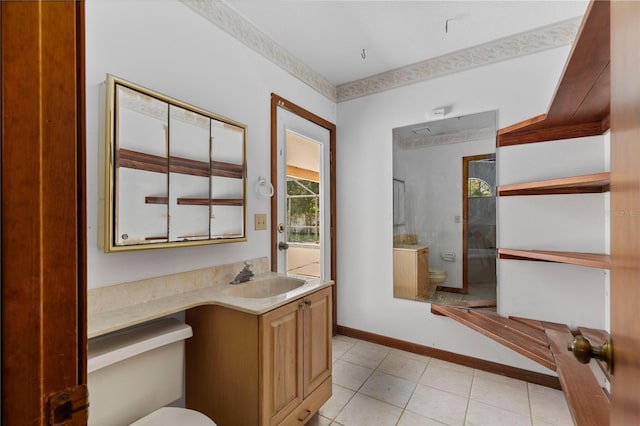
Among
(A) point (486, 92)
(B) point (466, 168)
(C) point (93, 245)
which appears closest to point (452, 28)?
(A) point (486, 92)

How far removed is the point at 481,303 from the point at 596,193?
3.65 feet

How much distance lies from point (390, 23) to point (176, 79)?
1.50 m

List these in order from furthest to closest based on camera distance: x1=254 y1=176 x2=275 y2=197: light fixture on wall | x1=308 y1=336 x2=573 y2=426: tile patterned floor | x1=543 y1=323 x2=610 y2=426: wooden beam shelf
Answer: x1=254 y1=176 x2=275 y2=197: light fixture on wall, x1=308 y1=336 x2=573 y2=426: tile patterned floor, x1=543 y1=323 x2=610 y2=426: wooden beam shelf

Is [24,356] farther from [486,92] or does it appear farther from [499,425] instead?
[486,92]

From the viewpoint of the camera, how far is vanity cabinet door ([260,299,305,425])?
4.54 ft

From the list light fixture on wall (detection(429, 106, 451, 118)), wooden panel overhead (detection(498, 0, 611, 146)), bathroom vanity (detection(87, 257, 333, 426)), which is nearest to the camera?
wooden panel overhead (detection(498, 0, 611, 146))

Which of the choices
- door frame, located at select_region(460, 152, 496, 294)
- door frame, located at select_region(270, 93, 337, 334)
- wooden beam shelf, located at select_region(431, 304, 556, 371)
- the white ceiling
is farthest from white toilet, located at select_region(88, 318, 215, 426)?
door frame, located at select_region(460, 152, 496, 294)

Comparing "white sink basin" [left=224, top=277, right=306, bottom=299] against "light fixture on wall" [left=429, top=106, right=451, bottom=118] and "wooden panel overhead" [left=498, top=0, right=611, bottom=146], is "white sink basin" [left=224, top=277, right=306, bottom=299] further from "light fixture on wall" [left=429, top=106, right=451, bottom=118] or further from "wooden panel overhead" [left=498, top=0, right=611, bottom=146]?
"light fixture on wall" [left=429, top=106, right=451, bottom=118]

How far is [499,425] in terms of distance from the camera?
5.79 feet

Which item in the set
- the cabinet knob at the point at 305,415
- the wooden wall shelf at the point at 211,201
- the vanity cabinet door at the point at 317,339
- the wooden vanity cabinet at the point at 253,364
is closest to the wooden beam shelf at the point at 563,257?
the vanity cabinet door at the point at 317,339

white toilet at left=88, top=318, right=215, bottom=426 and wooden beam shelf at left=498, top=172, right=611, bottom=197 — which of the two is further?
wooden beam shelf at left=498, top=172, right=611, bottom=197

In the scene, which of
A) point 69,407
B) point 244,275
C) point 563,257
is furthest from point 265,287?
point 563,257

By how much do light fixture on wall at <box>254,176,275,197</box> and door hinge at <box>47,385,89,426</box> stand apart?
170 cm

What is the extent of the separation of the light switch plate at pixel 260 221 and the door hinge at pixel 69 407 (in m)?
1.68
